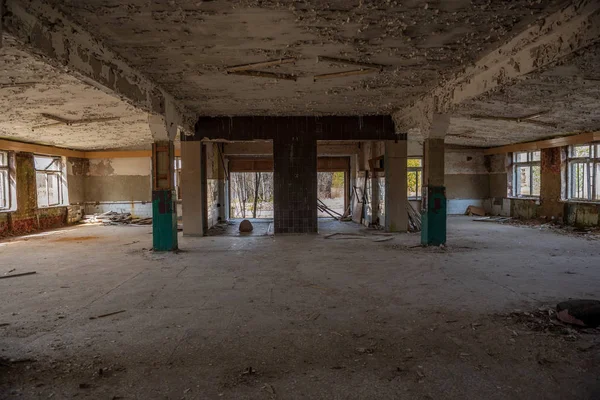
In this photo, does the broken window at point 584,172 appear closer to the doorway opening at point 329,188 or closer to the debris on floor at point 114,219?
the debris on floor at point 114,219

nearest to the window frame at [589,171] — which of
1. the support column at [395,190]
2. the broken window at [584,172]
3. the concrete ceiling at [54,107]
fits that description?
the broken window at [584,172]

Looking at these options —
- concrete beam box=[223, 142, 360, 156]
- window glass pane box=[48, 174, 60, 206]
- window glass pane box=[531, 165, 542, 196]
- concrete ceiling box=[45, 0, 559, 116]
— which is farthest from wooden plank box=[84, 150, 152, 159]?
window glass pane box=[531, 165, 542, 196]

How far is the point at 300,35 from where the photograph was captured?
13.9 feet

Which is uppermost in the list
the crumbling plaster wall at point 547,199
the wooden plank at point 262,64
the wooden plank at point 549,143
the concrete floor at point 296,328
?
the wooden plank at point 262,64

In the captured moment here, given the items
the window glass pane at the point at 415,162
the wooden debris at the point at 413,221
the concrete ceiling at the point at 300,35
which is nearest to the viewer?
the concrete ceiling at the point at 300,35

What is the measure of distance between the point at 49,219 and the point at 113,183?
2.54m

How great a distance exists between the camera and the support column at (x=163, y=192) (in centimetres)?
743

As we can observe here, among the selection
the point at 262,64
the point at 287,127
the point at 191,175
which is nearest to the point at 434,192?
the point at 287,127

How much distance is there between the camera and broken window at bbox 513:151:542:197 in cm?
1308

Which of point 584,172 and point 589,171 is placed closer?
point 589,171

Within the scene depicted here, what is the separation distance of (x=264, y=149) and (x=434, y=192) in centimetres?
656

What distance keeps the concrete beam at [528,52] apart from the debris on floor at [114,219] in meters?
10.2

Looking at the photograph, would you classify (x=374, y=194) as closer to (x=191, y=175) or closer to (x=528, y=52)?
(x=191, y=175)

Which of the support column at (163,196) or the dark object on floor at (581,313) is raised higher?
the support column at (163,196)
